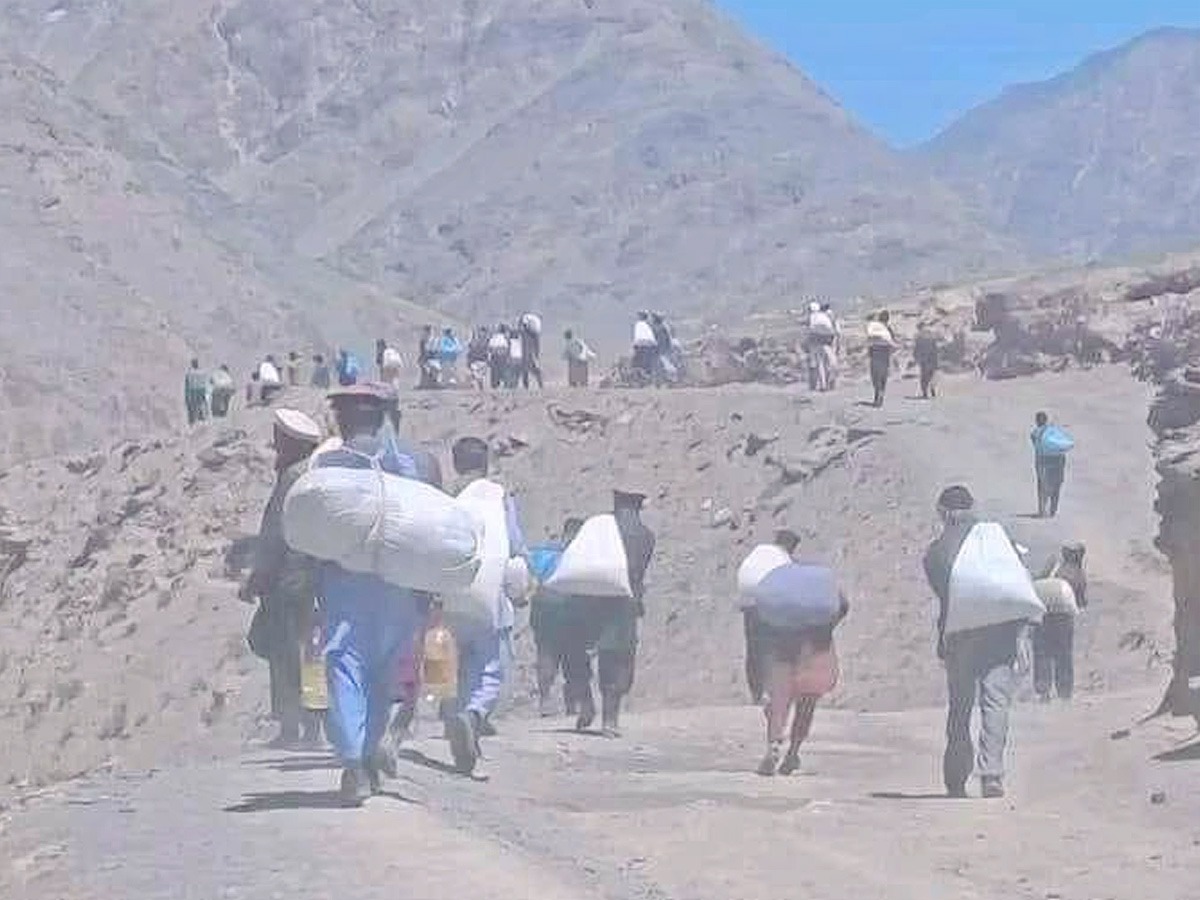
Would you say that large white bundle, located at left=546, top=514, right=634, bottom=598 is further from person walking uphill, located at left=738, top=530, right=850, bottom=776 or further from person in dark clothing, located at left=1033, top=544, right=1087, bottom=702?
person in dark clothing, located at left=1033, top=544, right=1087, bottom=702

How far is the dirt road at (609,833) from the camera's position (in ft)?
29.6

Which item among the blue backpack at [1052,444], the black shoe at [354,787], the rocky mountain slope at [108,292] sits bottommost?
the black shoe at [354,787]

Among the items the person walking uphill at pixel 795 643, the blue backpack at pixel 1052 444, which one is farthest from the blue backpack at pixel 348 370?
the person walking uphill at pixel 795 643

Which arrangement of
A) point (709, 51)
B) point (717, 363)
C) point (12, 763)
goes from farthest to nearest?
point (709, 51)
point (717, 363)
point (12, 763)

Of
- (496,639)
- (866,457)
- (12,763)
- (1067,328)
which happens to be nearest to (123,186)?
(1067,328)

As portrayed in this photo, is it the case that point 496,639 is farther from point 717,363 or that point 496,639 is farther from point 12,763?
point 717,363

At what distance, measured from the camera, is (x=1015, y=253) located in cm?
11175

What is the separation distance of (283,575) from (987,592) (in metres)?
3.44

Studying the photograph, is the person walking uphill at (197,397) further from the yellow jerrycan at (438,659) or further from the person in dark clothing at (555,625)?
the yellow jerrycan at (438,659)

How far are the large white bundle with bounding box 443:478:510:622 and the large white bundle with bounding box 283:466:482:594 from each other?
1867mm

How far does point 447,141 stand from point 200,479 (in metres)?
88.9

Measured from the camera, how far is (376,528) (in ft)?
32.7

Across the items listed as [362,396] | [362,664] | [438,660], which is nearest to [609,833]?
[438,660]

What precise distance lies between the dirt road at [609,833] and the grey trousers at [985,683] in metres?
0.31
